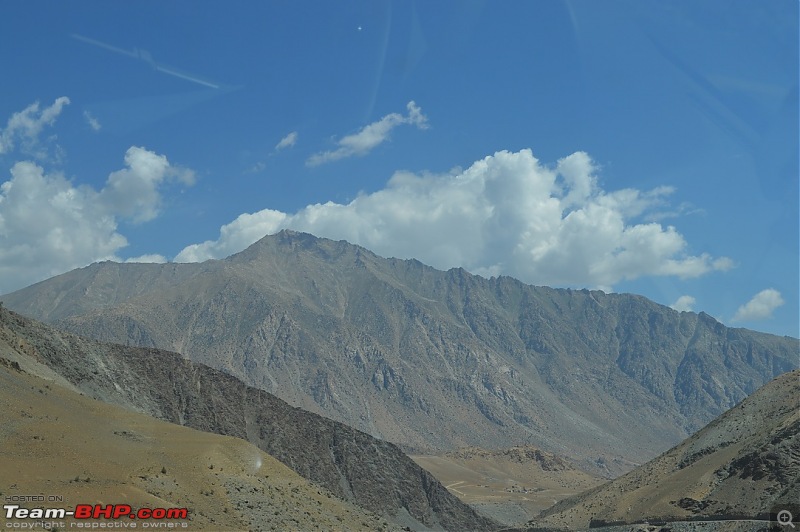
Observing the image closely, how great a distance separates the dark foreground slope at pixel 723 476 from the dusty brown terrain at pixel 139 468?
31.4 m

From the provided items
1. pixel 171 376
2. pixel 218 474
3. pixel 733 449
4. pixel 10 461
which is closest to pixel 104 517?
pixel 10 461

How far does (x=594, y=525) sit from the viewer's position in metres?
94.3

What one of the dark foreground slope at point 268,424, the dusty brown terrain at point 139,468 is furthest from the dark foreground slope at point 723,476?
the dusty brown terrain at point 139,468

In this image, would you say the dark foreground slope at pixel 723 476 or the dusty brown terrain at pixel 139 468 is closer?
the dusty brown terrain at pixel 139 468

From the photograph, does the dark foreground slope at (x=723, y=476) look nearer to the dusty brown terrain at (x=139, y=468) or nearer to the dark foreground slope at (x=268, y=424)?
the dark foreground slope at (x=268, y=424)

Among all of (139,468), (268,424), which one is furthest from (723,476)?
(268,424)

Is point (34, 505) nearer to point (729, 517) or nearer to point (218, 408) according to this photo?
point (729, 517)

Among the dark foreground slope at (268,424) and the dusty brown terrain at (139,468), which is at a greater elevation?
the dark foreground slope at (268,424)

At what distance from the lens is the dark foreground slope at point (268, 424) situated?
104812 millimetres

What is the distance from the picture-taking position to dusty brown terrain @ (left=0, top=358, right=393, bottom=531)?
48.6 metres

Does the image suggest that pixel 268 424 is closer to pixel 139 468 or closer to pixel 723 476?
pixel 723 476

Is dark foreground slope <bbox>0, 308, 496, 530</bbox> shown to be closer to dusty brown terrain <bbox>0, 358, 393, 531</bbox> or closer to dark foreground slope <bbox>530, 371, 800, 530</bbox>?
dark foreground slope <bbox>530, 371, 800, 530</bbox>

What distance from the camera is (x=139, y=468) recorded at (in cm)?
5456

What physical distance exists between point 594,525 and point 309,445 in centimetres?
4677
